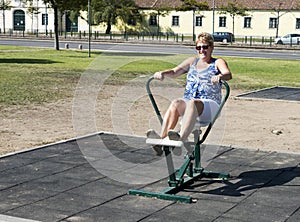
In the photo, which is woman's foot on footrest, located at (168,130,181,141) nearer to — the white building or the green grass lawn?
the green grass lawn

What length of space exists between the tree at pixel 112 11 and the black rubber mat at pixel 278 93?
51.3 m

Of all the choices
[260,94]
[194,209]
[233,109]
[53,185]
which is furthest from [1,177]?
[260,94]

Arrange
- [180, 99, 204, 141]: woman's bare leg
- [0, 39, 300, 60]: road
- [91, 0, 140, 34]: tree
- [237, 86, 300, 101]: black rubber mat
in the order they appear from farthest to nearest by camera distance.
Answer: [91, 0, 140, 34]: tree → [0, 39, 300, 60]: road → [237, 86, 300, 101]: black rubber mat → [180, 99, 204, 141]: woman's bare leg

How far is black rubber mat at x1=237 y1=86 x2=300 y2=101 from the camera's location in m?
17.2

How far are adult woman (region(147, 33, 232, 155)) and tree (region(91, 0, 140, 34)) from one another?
62.2m

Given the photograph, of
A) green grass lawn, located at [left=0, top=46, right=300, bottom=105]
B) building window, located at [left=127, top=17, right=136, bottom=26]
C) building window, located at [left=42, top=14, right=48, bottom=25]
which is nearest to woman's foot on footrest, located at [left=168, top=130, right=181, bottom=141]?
green grass lawn, located at [left=0, top=46, right=300, bottom=105]

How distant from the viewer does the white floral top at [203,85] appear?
7.52 metres

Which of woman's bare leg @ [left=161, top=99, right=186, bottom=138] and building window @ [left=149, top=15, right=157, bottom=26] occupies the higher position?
building window @ [left=149, top=15, right=157, bottom=26]

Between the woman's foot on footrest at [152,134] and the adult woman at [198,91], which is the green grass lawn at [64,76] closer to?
the adult woman at [198,91]

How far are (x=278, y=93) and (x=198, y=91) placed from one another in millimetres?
11073

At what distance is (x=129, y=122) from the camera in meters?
12.6

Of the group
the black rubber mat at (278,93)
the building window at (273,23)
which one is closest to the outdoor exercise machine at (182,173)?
the black rubber mat at (278,93)

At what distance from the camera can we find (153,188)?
24.2 ft

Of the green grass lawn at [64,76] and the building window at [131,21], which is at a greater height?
the building window at [131,21]
